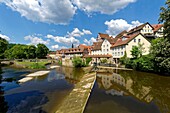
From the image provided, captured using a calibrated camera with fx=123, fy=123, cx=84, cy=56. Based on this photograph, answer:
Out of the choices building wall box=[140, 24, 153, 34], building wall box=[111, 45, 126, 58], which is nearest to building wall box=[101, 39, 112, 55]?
building wall box=[111, 45, 126, 58]

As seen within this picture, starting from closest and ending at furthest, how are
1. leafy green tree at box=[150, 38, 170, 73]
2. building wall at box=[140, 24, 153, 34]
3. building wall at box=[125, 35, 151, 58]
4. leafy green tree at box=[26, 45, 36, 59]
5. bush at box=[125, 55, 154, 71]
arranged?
leafy green tree at box=[150, 38, 170, 73]
bush at box=[125, 55, 154, 71]
building wall at box=[125, 35, 151, 58]
building wall at box=[140, 24, 153, 34]
leafy green tree at box=[26, 45, 36, 59]

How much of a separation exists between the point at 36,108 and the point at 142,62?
3044 centimetres

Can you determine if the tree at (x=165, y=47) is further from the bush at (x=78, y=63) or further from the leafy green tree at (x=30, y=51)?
the leafy green tree at (x=30, y=51)

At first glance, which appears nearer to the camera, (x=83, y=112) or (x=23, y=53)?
(x=83, y=112)

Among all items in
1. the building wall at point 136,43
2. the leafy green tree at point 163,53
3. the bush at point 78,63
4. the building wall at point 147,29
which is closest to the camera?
the leafy green tree at point 163,53

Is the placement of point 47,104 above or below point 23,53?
below

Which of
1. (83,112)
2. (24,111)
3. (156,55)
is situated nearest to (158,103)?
(83,112)

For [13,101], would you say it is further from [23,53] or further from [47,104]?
[23,53]

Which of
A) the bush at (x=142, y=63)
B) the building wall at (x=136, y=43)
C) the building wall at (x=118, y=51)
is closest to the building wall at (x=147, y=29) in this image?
the building wall at (x=136, y=43)

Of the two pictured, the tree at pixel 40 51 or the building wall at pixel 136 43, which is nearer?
Result: the building wall at pixel 136 43

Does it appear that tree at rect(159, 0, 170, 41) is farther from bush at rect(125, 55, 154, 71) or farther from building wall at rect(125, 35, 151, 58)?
building wall at rect(125, 35, 151, 58)

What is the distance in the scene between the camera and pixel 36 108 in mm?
12836

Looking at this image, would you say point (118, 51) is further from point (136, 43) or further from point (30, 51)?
point (30, 51)

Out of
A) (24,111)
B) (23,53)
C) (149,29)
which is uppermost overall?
(149,29)
